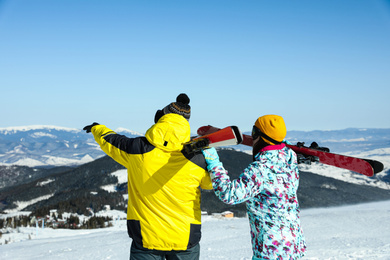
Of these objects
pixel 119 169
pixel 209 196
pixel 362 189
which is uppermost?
pixel 119 169

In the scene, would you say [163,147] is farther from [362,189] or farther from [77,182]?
[362,189]

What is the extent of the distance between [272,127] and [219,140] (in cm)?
58

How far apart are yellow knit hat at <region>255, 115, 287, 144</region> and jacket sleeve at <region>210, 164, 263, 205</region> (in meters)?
0.35

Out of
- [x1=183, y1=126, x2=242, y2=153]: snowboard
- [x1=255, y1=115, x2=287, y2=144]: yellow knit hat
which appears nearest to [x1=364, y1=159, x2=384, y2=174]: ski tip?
[x1=255, y1=115, x2=287, y2=144]: yellow knit hat

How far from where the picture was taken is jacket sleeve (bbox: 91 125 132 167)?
10.8 feet

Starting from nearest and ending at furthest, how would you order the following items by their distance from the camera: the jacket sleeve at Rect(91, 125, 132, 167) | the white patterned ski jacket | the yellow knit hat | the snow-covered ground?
the white patterned ski jacket < the yellow knit hat < the jacket sleeve at Rect(91, 125, 132, 167) < the snow-covered ground

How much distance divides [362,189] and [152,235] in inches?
7228

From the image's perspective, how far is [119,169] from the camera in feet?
440

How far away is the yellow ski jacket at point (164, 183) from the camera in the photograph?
10.5 feet

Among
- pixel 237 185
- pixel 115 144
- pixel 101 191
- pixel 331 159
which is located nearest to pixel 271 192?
pixel 237 185

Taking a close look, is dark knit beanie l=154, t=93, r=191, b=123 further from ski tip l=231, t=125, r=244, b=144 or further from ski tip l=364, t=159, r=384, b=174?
ski tip l=364, t=159, r=384, b=174

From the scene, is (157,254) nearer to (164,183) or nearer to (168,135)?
(164,183)

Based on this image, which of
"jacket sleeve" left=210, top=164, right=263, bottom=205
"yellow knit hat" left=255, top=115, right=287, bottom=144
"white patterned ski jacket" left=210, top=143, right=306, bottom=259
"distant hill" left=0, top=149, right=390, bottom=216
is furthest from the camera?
"distant hill" left=0, top=149, right=390, bottom=216

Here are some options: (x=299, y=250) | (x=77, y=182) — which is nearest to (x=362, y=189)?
(x=77, y=182)
